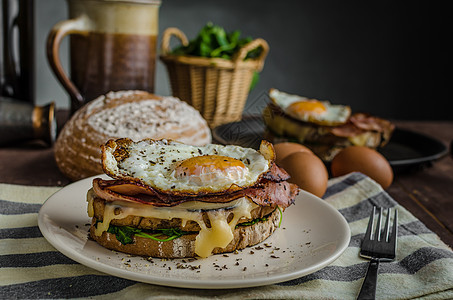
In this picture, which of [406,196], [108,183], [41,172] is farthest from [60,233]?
[406,196]

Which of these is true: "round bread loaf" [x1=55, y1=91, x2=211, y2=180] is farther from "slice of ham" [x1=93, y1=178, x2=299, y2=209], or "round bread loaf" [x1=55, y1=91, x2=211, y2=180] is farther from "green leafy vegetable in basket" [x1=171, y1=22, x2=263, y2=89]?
"green leafy vegetable in basket" [x1=171, y1=22, x2=263, y2=89]

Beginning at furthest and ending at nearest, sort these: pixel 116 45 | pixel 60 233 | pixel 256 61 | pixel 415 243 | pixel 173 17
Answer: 1. pixel 173 17
2. pixel 256 61
3. pixel 116 45
4. pixel 415 243
5. pixel 60 233

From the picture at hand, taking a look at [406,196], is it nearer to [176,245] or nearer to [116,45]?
[176,245]

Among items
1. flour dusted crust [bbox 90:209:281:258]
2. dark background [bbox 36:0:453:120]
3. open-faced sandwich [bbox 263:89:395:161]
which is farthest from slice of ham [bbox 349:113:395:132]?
dark background [bbox 36:0:453:120]

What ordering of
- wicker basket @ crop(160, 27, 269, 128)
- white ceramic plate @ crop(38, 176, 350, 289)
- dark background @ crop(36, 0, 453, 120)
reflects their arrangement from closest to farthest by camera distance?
white ceramic plate @ crop(38, 176, 350, 289), wicker basket @ crop(160, 27, 269, 128), dark background @ crop(36, 0, 453, 120)

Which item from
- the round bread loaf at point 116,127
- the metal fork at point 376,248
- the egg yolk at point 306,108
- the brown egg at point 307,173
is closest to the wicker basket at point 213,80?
the egg yolk at point 306,108

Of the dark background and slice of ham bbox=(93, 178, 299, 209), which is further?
the dark background
